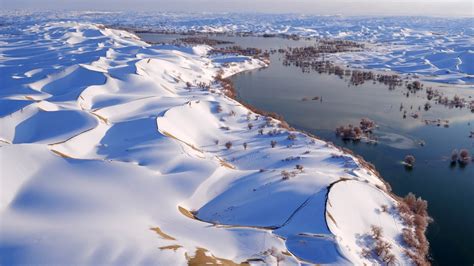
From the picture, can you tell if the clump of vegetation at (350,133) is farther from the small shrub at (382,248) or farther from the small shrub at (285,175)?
the small shrub at (382,248)

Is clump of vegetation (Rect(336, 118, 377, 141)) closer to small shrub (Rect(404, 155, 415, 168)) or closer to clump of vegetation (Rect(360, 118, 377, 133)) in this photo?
clump of vegetation (Rect(360, 118, 377, 133))

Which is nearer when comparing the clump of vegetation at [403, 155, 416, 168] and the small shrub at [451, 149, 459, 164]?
the clump of vegetation at [403, 155, 416, 168]

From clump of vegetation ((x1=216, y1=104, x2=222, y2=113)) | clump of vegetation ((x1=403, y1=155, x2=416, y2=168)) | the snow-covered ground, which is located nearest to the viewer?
clump of vegetation ((x1=403, y1=155, x2=416, y2=168))

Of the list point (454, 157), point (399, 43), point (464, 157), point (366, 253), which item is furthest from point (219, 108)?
point (399, 43)

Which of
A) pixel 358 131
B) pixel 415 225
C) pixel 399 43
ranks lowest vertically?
pixel 415 225

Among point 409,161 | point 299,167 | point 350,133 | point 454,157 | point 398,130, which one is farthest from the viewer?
point 398,130

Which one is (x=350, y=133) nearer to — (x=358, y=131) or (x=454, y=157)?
(x=358, y=131)

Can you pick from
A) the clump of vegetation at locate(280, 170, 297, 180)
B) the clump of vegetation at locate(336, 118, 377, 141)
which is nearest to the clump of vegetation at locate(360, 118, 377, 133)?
the clump of vegetation at locate(336, 118, 377, 141)
